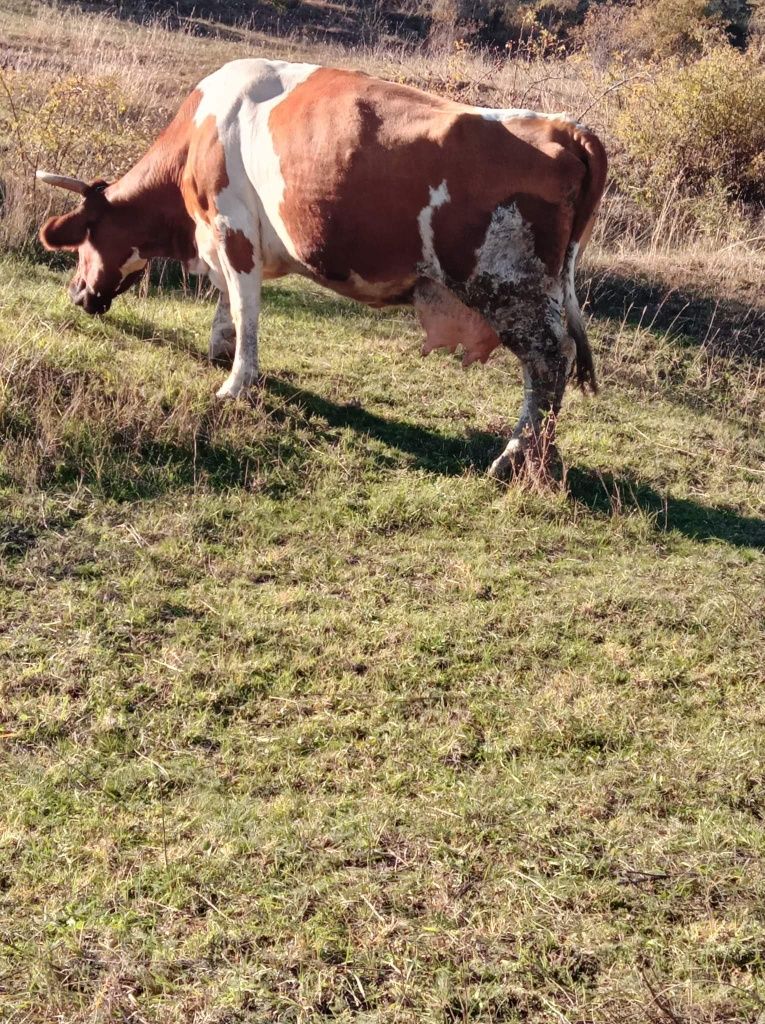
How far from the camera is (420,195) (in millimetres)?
6023

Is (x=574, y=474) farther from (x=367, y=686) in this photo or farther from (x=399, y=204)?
(x=367, y=686)

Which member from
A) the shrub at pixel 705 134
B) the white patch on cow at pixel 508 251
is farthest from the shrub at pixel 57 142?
the shrub at pixel 705 134

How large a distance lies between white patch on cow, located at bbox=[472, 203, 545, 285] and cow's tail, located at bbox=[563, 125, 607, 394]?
0.33m

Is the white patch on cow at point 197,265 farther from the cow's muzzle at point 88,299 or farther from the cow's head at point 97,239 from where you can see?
the cow's muzzle at point 88,299

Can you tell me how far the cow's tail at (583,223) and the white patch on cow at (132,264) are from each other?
317cm

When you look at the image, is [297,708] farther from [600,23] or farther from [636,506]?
[600,23]

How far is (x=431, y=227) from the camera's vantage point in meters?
6.07

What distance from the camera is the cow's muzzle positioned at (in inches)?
304

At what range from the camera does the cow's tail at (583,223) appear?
6043 millimetres

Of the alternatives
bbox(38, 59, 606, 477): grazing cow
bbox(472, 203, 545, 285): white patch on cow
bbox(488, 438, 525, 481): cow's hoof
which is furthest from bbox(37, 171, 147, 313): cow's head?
bbox(488, 438, 525, 481): cow's hoof

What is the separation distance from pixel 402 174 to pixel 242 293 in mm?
1494

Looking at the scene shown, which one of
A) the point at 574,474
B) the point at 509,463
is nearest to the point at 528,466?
the point at 509,463

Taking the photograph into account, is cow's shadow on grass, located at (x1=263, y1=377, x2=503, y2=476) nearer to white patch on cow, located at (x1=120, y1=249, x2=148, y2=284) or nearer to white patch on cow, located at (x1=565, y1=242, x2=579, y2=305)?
white patch on cow, located at (x1=565, y1=242, x2=579, y2=305)

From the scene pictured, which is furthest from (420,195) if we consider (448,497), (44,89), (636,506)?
(44,89)
